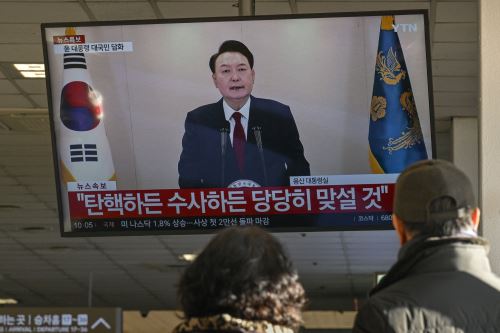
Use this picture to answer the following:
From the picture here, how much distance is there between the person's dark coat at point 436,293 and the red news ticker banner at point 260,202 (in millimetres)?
2337

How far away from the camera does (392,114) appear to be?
190 inches

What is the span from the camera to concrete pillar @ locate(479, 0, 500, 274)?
4234 mm

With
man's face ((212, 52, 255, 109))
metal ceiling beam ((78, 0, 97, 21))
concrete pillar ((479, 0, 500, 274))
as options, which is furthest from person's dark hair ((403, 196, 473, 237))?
metal ceiling beam ((78, 0, 97, 21))

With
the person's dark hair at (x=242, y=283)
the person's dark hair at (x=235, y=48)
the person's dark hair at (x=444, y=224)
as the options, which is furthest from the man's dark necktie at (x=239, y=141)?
the person's dark hair at (x=242, y=283)

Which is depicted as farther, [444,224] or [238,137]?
[238,137]

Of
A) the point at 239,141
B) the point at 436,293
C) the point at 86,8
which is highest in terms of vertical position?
the point at 86,8

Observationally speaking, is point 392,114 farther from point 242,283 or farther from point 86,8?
point 242,283

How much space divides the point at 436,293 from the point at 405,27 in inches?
105

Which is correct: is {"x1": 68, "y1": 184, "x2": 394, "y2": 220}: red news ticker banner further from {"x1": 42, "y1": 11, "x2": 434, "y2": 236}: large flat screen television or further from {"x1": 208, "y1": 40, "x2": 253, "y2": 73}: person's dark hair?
{"x1": 208, "y1": 40, "x2": 253, "y2": 73}: person's dark hair

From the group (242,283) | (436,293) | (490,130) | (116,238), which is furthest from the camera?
(116,238)

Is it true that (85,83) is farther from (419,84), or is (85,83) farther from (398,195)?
(398,195)

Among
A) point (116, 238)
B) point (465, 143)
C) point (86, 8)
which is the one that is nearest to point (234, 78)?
point (86, 8)

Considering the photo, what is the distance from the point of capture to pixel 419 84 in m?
4.81

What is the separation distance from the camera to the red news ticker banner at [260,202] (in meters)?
4.77
